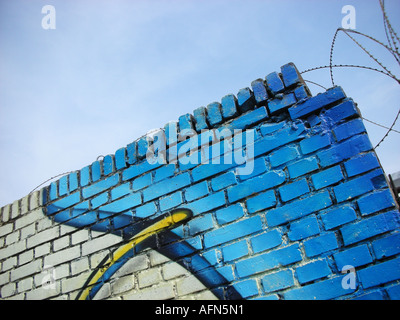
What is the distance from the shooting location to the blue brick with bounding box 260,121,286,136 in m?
1.43

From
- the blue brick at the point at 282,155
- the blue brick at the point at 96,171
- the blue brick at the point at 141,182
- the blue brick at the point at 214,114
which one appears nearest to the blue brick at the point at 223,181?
the blue brick at the point at 282,155

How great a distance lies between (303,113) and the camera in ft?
4.53

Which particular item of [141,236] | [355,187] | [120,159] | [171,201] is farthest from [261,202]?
[120,159]

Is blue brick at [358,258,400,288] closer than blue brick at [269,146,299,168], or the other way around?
blue brick at [358,258,400,288]

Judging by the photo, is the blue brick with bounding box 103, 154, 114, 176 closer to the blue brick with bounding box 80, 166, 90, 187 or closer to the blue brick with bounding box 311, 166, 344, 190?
the blue brick with bounding box 80, 166, 90, 187

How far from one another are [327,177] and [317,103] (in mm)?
388

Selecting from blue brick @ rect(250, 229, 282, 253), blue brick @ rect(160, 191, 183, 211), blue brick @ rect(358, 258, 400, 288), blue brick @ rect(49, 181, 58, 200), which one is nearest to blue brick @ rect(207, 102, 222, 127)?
blue brick @ rect(160, 191, 183, 211)

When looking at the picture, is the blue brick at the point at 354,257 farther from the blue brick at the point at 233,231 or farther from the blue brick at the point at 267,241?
the blue brick at the point at 233,231

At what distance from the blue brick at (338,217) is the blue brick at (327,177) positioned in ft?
0.40

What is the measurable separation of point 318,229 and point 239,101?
0.81 metres

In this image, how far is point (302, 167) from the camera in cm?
132

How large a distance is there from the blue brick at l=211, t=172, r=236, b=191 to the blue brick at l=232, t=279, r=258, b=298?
49 cm

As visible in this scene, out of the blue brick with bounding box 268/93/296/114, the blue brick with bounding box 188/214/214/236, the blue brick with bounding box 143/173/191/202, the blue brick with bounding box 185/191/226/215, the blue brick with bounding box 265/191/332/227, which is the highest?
the blue brick with bounding box 268/93/296/114
